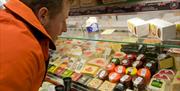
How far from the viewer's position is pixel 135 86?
1.85 meters

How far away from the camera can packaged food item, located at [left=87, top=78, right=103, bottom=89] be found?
80.6 inches

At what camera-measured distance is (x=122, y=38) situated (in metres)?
1.75

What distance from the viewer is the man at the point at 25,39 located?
100 cm

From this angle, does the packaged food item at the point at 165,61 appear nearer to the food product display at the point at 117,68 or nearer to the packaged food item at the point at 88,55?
the food product display at the point at 117,68

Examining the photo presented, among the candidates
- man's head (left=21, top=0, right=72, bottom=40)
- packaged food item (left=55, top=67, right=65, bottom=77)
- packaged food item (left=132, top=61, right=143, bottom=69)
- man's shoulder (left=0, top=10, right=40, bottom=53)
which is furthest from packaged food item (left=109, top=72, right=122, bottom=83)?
man's shoulder (left=0, top=10, right=40, bottom=53)

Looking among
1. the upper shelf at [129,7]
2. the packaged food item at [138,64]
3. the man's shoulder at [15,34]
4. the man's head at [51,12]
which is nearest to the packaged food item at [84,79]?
the packaged food item at [138,64]

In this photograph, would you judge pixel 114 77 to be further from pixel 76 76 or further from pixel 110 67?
pixel 76 76

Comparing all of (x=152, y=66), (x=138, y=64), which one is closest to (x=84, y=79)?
(x=138, y=64)

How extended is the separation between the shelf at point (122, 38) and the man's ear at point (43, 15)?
0.60 meters

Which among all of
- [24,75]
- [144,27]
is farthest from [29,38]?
[144,27]

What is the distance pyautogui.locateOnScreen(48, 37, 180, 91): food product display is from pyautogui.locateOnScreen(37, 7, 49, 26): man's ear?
32.1 inches

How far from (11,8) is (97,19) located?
1.07m

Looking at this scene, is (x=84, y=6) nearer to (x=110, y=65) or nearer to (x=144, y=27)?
(x=110, y=65)

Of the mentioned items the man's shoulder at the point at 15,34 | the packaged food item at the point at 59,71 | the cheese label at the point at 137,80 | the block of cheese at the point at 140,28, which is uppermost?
the man's shoulder at the point at 15,34
